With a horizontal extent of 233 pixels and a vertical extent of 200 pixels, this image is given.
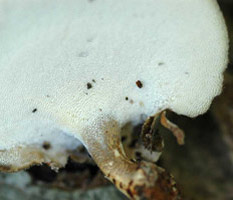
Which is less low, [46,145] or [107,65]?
[107,65]

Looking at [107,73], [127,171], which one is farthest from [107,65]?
[127,171]

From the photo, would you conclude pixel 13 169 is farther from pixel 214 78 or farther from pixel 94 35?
pixel 214 78

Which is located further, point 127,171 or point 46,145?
point 46,145

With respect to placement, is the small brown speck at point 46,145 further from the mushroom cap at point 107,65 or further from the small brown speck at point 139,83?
the small brown speck at point 139,83

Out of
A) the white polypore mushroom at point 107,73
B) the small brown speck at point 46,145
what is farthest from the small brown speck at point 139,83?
the small brown speck at point 46,145

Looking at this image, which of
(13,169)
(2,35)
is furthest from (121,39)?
(13,169)

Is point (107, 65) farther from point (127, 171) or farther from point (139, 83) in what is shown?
point (127, 171)
